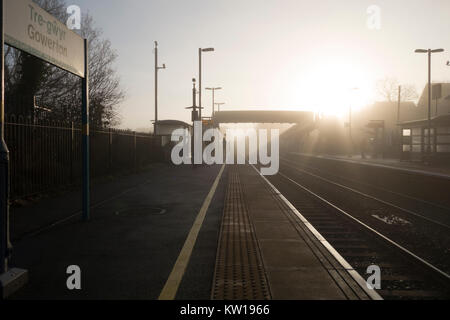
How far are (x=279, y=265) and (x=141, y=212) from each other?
5224 millimetres

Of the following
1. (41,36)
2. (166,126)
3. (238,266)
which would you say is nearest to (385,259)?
(238,266)

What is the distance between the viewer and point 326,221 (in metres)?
9.77

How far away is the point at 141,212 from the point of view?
10094 millimetres

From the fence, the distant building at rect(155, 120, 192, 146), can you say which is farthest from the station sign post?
the distant building at rect(155, 120, 192, 146)

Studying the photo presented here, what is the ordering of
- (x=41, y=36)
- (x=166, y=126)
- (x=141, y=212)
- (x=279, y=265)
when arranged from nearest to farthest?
1. (x=279, y=265)
2. (x=41, y=36)
3. (x=141, y=212)
4. (x=166, y=126)

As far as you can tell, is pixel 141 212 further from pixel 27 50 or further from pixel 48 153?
pixel 27 50

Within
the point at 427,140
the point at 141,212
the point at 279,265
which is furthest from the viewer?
the point at 427,140

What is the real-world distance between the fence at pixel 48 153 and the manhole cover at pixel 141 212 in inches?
105

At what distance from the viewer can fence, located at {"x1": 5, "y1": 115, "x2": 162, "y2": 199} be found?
10344 millimetres

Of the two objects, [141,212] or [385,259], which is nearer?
[385,259]

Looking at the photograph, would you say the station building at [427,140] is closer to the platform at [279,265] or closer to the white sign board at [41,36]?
the platform at [279,265]

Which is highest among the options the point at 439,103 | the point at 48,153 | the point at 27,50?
the point at 439,103

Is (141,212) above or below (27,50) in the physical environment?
below
